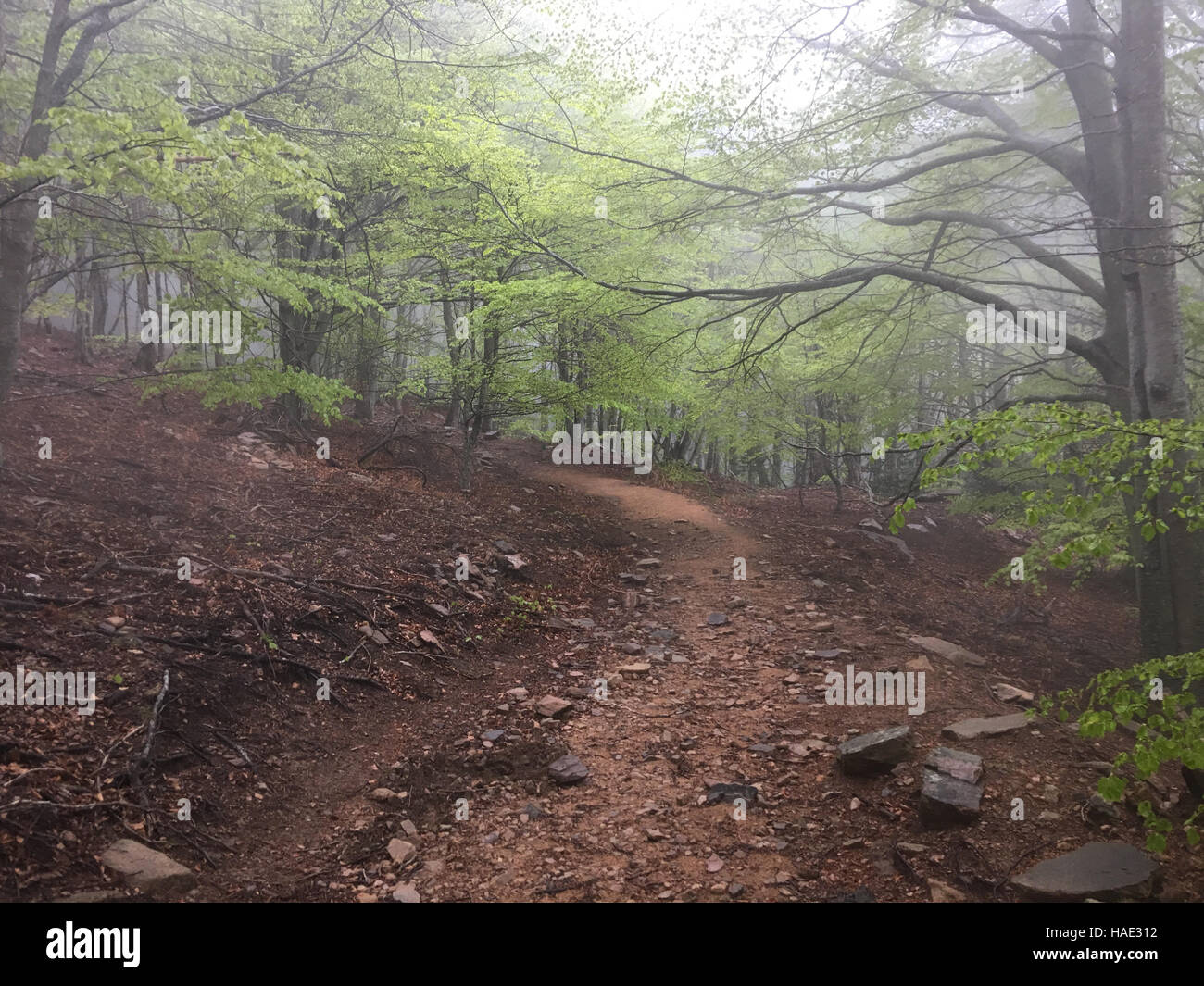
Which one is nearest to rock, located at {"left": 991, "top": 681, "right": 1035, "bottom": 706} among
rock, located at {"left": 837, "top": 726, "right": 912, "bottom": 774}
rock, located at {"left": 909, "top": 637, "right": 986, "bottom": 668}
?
rock, located at {"left": 909, "top": 637, "right": 986, "bottom": 668}

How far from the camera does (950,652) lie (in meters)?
7.52

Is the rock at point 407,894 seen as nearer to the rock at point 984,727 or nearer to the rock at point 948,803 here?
the rock at point 948,803

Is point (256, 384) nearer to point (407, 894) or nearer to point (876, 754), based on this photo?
point (407, 894)

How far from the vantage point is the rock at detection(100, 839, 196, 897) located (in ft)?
11.2

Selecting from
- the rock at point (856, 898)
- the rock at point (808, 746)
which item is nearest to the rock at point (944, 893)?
the rock at point (856, 898)

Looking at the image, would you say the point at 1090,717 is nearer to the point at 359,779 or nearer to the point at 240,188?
the point at 359,779

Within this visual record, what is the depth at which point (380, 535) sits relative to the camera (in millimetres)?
8852

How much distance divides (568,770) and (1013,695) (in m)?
4.31

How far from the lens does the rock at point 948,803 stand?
4.36m

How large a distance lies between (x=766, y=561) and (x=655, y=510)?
351cm

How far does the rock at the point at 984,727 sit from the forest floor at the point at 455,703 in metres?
0.16

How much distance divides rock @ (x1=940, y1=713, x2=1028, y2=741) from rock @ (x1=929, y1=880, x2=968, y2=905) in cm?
175

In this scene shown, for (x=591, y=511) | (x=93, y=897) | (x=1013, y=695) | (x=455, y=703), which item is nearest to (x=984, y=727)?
(x=1013, y=695)
